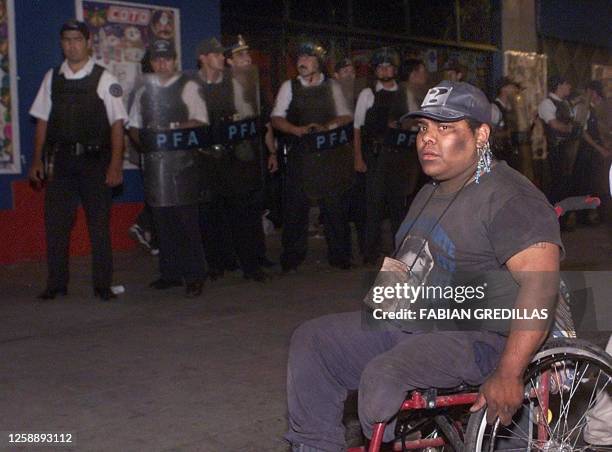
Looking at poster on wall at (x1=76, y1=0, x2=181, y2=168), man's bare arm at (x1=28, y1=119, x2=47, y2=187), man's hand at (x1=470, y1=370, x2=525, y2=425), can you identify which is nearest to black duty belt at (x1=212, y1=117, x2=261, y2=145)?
man's bare arm at (x1=28, y1=119, x2=47, y2=187)

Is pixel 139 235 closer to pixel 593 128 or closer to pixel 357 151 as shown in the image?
pixel 357 151

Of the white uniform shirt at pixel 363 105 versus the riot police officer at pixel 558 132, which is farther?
the riot police officer at pixel 558 132

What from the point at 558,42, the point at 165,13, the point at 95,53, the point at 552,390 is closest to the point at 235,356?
the point at 552,390

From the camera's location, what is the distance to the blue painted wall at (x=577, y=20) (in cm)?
1706

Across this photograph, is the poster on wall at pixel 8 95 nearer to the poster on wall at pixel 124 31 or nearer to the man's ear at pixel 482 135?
the poster on wall at pixel 124 31

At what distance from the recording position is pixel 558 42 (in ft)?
57.6

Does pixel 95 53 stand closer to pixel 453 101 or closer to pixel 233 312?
pixel 233 312

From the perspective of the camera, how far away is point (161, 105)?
7.90m

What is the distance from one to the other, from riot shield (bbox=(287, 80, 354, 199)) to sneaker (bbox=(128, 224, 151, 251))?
193cm

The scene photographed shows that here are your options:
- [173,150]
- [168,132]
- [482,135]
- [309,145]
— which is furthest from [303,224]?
[482,135]

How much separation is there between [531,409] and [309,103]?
5.48m

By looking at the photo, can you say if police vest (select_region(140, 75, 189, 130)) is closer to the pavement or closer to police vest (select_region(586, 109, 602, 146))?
the pavement

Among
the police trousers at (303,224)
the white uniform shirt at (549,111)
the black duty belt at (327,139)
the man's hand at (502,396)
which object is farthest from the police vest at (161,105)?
the white uniform shirt at (549,111)

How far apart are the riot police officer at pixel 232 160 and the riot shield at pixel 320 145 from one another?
1.40ft
